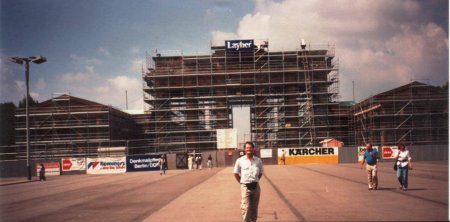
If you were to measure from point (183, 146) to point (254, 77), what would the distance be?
13826mm

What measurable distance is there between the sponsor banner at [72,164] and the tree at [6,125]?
1044 inches

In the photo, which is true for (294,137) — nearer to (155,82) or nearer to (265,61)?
(265,61)

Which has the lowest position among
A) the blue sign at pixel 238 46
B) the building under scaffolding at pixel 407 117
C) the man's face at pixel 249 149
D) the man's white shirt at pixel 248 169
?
the man's white shirt at pixel 248 169

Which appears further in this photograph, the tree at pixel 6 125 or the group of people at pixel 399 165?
the tree at pixel 6 125

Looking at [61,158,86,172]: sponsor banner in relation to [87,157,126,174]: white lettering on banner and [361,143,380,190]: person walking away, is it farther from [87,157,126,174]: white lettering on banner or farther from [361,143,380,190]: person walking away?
[361,143,380,190]: person walking away

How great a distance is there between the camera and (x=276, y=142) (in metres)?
62.3

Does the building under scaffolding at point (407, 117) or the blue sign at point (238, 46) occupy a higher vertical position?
the blue sign at point (238, 46)

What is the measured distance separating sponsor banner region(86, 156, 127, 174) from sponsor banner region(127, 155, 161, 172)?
599 mm

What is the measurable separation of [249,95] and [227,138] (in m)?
9.80

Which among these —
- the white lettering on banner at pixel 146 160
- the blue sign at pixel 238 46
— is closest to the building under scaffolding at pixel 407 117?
the blue sign at pixel 238 46

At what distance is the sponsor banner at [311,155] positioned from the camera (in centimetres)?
4912

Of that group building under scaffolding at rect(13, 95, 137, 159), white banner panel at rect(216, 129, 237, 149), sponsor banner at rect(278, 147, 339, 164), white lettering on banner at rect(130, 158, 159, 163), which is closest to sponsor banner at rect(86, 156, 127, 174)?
white lettering on banner at rect(130, 158, 159, 163)

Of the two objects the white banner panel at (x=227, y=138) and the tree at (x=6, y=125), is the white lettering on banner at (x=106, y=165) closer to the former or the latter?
the white banner panel at (x=227, y=138)

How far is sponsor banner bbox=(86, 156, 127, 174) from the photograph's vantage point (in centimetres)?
4538
